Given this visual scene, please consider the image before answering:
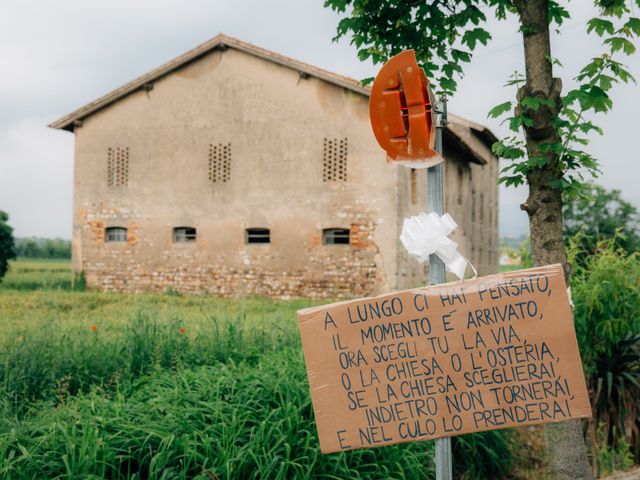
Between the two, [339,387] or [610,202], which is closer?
[339,387]

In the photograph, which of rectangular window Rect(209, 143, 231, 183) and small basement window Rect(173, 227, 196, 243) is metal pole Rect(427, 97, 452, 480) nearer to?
rectangular window Rect(209, 143, 231, 183)

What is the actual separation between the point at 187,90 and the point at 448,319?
15077 millimetres

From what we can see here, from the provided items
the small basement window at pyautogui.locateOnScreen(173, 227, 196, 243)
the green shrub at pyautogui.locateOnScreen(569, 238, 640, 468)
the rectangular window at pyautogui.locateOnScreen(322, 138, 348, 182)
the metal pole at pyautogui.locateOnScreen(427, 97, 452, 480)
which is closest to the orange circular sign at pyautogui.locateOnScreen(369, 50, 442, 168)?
the metal pole at pyautogui.locateOnScreen(427, 97, 452, 480)

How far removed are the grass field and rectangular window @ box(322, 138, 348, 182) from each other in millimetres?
8890

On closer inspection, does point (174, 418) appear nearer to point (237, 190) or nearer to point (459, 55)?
point (459, 55)

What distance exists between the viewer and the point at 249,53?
15641 millimetres

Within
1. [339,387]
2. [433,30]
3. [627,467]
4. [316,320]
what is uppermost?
[433,30]

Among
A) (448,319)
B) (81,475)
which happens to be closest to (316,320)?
(448,319)

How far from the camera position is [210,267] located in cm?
1612

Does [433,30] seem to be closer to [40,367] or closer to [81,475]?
[81,475]

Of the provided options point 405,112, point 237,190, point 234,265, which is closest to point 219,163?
point 237,190

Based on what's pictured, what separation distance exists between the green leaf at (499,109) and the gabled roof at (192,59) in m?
9.78

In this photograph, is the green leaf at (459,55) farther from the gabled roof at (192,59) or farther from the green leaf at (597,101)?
the gabled roof at (192,59)

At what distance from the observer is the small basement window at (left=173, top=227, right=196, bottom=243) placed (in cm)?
1655
